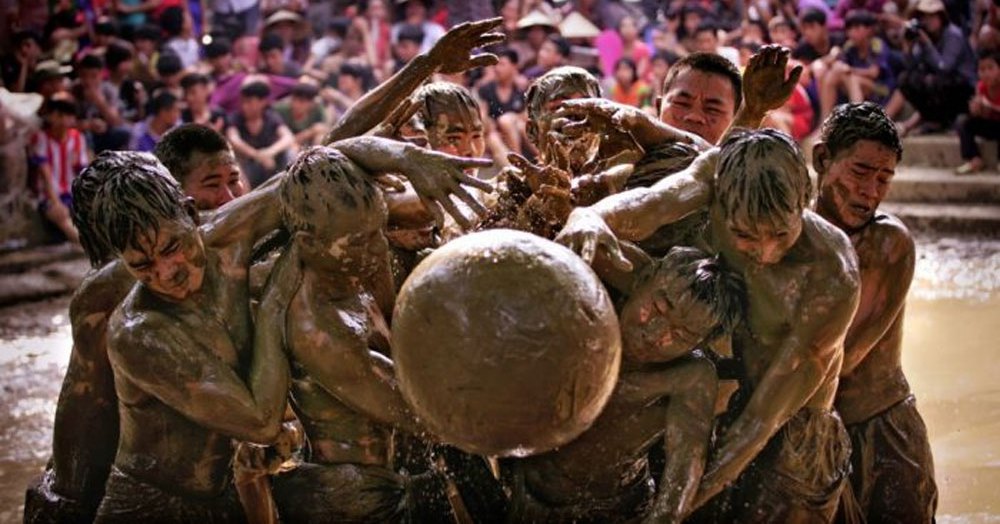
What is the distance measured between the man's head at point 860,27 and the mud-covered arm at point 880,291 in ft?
28.4

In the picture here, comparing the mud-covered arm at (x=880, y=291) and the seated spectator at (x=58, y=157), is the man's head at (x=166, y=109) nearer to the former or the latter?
the seated spectator at (x=58, y=157)

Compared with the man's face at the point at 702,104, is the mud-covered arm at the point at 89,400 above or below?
below

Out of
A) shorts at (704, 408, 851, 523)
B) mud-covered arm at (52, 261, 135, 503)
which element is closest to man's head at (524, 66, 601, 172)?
shorts at (704, 408, 851, 523)

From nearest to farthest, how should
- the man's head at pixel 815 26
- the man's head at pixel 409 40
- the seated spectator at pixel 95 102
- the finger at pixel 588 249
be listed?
the finger at pixel 588 249
the seated spectator at pixel 95 102
the man's head at pixel 815 26
the man's head at pixel 409 40

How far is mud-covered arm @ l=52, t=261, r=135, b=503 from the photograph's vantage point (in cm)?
378

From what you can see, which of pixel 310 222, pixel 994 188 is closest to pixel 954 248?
pixel 994 188

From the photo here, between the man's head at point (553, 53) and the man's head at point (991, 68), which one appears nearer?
the man's head at point (991, 68)

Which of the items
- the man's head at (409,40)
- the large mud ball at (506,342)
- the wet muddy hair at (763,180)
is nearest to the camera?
the large mud ball at (506,342)

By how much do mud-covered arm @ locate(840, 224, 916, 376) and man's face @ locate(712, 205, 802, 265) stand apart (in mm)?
611

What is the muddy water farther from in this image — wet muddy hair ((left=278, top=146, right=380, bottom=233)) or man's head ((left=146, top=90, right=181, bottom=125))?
wet muddy hair ((left=278, top=146, right=380, bottom=233))

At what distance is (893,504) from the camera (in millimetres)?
3951

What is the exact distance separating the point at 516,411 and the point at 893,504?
5.49 feet

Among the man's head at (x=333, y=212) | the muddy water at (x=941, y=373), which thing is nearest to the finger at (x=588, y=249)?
the man's head at (x=333, y=212)

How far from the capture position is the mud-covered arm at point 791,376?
3240mm
